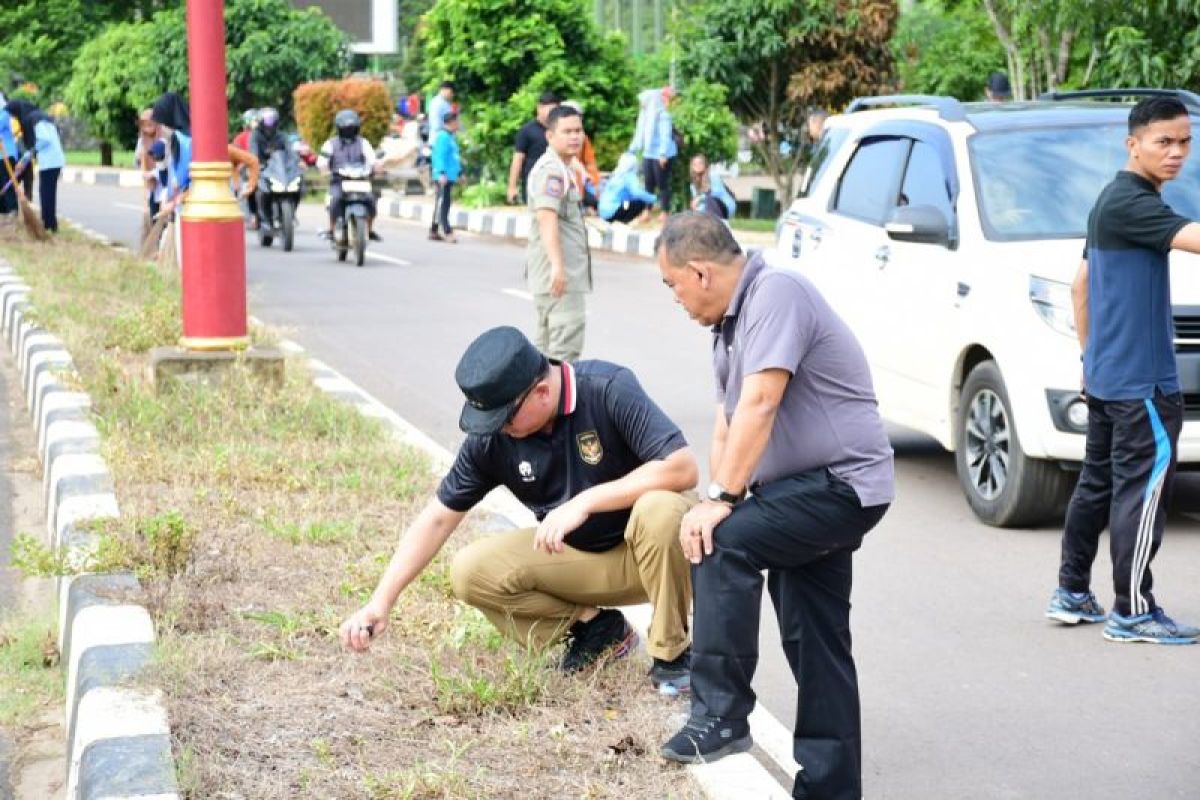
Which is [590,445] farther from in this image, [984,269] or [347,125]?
[347,125]

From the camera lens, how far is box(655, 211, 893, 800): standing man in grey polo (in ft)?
14.8

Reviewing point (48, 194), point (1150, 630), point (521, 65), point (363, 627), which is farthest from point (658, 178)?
point (363, 627)

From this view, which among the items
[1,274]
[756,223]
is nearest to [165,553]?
[1,274]

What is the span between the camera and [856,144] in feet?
31.9

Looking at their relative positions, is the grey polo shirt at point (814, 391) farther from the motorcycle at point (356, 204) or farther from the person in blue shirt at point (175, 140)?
the motorcycle at point (356, 204)

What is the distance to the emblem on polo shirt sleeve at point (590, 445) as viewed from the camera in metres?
5.10

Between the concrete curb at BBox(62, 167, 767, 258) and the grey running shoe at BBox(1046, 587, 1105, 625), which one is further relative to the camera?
the concrete curb at BBox(62, 167, 767, 258)

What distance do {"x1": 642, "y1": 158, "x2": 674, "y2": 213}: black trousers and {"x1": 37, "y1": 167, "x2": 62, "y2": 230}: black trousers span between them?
6.93 metres

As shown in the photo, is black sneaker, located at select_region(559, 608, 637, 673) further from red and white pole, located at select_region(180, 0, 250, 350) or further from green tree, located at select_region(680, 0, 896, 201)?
green tree, located at select_region(680, 0, 896, 201)

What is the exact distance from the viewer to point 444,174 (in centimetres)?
2397

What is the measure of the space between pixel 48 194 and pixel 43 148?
0.51 m

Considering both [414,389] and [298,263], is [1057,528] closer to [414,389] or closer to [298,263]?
[414,389]

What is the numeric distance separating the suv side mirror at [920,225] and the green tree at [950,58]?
59.3ft

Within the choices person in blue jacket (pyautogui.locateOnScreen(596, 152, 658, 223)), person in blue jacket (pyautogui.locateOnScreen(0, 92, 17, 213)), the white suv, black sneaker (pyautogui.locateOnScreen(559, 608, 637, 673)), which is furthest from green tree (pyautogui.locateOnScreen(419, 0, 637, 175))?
black sneaker (pyautogui.locateOnScreen(559, 608, 637, 673))
